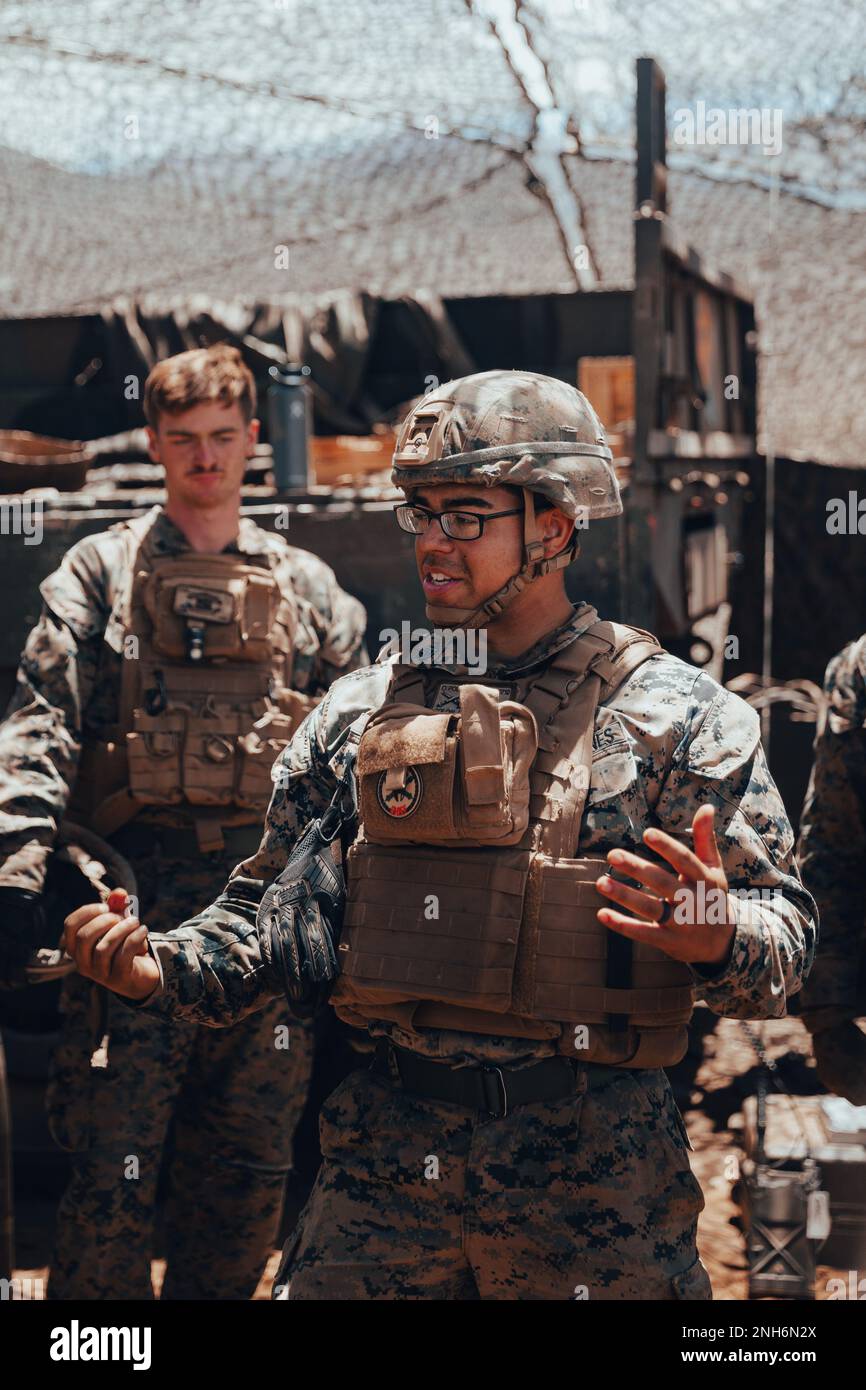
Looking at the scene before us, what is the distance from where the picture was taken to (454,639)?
2.46 metres

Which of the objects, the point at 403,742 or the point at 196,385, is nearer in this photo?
the point at 403,742

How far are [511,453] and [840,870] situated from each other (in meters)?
1.24

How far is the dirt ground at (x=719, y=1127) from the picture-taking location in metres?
4.13

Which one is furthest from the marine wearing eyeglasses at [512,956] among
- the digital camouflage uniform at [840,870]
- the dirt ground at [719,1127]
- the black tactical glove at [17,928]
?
the dirt ground at [719,1127]

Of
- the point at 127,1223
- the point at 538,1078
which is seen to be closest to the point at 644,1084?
the point at 538,1078

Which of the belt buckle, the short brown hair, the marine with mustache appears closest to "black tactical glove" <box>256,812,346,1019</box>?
the belt buckle

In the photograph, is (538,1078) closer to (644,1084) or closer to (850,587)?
(644,1084)

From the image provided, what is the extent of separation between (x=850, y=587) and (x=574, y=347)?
5.84 ft

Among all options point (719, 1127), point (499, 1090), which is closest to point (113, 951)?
point (499, 1090)

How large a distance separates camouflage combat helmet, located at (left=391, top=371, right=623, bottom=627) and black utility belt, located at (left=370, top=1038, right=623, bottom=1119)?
643 mm

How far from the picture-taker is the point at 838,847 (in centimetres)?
318

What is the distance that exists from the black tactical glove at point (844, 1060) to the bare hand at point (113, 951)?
4.54 feet

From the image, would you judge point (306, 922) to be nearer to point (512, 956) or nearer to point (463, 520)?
point (512, 956)

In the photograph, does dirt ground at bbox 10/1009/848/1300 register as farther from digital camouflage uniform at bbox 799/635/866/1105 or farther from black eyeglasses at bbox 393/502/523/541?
black eyeglasses at bbox 393/502/523/541
